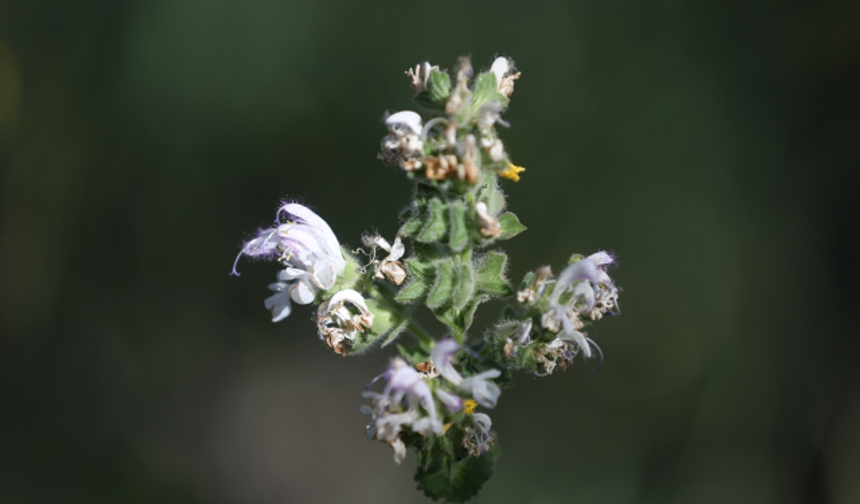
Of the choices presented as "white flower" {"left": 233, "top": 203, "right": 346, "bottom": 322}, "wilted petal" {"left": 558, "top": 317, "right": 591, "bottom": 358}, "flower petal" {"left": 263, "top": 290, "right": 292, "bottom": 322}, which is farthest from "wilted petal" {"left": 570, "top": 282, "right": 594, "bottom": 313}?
"flower petal" {"left": 263, "top": 290, "right": 292, "bottom": 322}

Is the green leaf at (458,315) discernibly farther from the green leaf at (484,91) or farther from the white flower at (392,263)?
the green leaf at (484,91)

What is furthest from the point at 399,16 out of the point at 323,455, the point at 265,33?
the point at 323,455

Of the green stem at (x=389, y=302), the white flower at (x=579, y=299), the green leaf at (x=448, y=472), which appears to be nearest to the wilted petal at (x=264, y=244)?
the green stem at (x=389, y=302)

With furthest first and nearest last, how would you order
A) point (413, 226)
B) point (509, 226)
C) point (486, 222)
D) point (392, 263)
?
point (392, 263), point (509, 226), point (413, 226), point (486, 222)

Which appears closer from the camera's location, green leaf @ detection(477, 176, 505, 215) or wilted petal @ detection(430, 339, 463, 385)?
wilted petal @ detection(430, 339, 463, 385)

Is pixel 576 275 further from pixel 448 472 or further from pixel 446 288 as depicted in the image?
pixel 448 472

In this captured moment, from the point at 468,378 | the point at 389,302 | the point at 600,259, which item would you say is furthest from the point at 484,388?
the point at 600,259

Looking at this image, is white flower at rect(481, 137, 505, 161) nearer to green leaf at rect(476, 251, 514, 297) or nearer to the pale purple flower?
green leaf at rect(476, 251, 514, 297)
